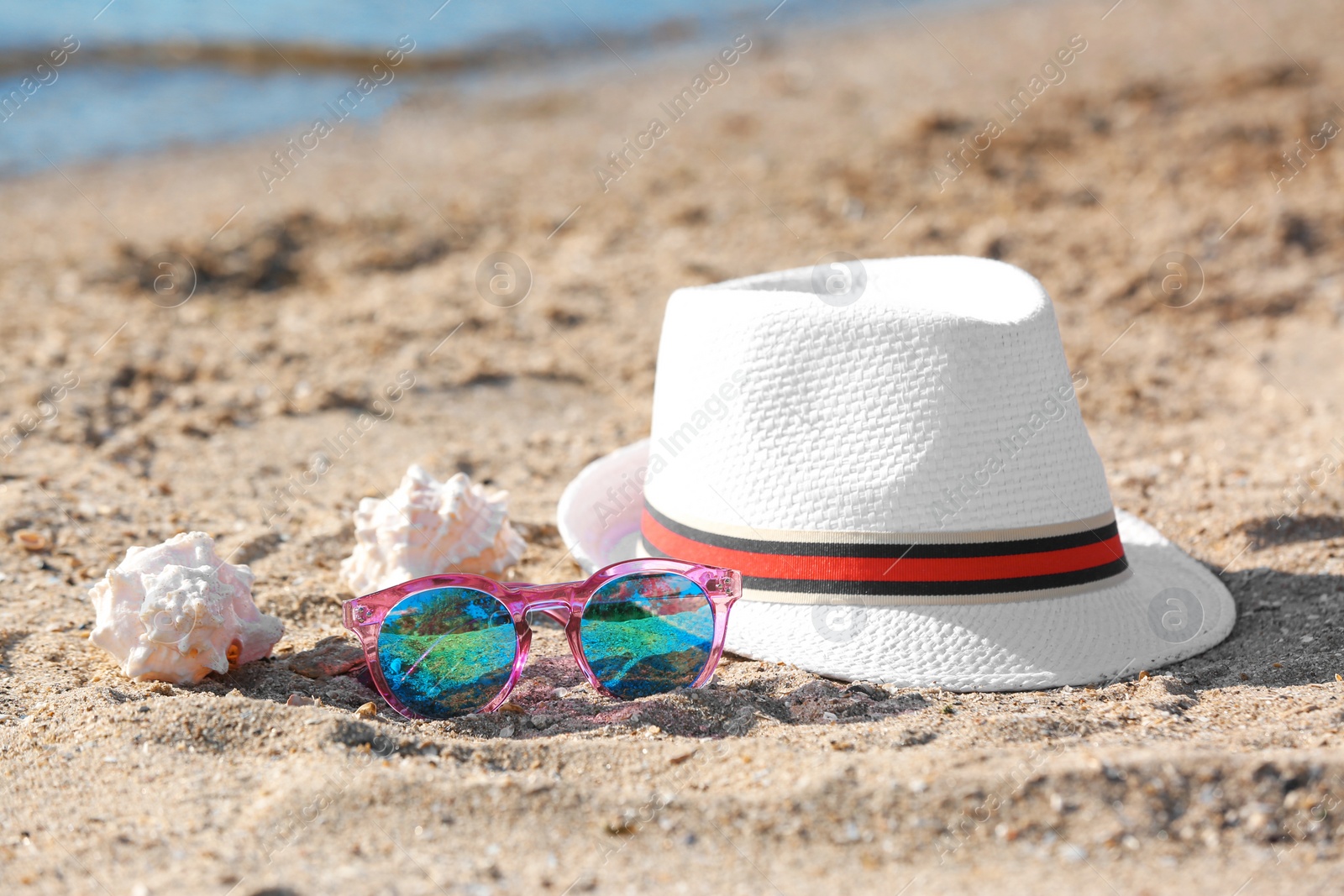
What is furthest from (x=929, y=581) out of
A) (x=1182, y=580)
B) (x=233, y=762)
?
(x=233, y=762)

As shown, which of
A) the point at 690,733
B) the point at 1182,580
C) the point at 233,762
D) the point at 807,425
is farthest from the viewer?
the point at 1182,580

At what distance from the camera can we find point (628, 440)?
4250 mm

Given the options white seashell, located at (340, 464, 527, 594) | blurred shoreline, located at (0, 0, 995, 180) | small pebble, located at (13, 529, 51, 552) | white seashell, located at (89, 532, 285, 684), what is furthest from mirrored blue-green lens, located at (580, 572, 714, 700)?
blurred shoreline, located at (0, 0, 995, 180)

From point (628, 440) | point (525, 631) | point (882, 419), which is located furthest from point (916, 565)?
point (628, 440)

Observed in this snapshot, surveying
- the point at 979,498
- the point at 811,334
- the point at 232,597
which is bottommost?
the point at 232,597

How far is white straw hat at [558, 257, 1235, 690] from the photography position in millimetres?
2352

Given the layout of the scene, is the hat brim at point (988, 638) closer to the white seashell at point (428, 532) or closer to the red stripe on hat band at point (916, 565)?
the red stripe on hat band at point (916, 565)

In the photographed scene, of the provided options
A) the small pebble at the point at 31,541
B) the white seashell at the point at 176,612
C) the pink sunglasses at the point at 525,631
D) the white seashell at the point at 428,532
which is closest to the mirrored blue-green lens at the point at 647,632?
the pink sunglasses at the point at 525,631

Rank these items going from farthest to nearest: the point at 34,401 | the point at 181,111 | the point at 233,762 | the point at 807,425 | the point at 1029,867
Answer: the point at 181,111 → the point at 34,401 → the point at 807,425 → the point at 233,762 → the point at 1029,867

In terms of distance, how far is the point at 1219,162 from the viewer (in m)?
6.16

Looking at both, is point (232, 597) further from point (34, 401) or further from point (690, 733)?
point (34, 401)

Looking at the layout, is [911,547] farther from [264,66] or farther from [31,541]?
[264,66]

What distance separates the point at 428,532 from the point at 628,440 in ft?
5.09

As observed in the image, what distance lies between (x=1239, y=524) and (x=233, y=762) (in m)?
2.72
